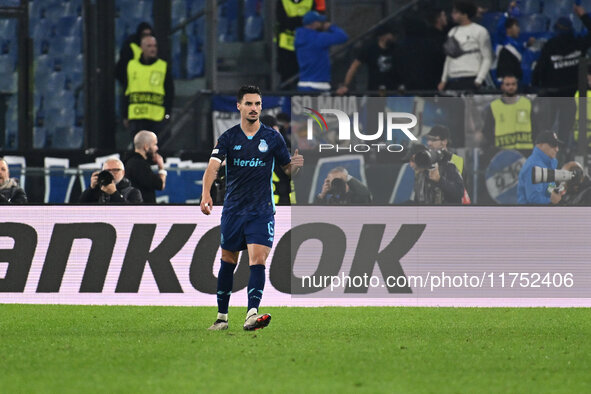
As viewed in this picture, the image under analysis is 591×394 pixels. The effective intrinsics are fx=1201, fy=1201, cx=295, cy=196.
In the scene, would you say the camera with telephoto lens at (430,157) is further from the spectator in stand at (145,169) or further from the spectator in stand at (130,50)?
the spectator in stand at (130,50)

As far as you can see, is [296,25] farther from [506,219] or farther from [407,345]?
[407,345]

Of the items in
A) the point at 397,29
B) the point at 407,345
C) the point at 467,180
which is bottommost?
the point at 407,345

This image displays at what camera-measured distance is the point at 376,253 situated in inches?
479

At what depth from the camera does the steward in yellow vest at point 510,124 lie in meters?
12.4

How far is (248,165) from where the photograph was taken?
915cm

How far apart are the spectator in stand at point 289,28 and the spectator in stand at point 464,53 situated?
2.00m

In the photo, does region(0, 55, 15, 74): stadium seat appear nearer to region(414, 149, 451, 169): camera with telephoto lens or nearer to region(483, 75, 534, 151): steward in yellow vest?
region(414, 149, 451, 169): camera with telephoto lens

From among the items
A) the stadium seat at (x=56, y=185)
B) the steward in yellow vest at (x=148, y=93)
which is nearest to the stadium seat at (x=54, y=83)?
the steward in yellow vest at (x=148, y=93)

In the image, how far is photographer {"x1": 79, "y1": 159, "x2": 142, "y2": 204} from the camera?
42.0 ft

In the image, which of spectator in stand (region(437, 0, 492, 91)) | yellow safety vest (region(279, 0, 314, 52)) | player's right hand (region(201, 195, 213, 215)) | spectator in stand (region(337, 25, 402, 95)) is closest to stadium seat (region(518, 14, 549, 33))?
spectator in stand (region(437, 0, 492, 91))

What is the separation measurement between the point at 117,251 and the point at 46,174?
11.9 ft

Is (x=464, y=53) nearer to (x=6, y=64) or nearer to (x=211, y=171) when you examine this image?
(x=6, y=64)

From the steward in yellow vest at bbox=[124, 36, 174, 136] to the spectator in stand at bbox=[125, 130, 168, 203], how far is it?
9.53ft

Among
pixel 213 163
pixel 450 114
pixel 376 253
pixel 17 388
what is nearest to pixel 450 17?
pixel 450 114
